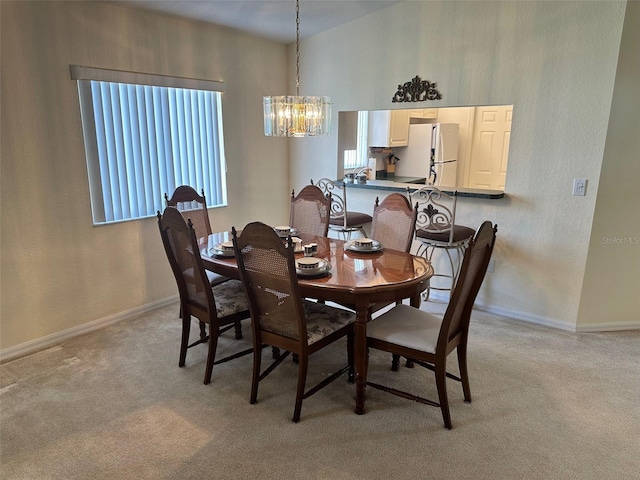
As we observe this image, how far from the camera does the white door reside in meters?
5.21

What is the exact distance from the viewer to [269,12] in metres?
3.62

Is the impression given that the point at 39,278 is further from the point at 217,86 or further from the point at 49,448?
the point at 217,86

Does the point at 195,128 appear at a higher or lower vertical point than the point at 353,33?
lower

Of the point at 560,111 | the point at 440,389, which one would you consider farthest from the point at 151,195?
the point at 560,111

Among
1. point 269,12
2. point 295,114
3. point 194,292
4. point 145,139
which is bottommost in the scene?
point 194,292

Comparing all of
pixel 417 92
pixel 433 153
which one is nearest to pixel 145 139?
pixel 417 92

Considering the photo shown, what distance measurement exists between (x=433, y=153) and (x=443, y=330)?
11.6 feet

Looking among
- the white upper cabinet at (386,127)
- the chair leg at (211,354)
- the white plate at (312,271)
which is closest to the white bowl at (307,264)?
the white plate at (312,271)

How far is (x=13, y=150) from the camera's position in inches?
109

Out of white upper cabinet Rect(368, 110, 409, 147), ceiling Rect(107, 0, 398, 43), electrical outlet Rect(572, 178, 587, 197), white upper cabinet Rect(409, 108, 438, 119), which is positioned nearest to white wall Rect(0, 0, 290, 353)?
ceiling Rect(107, 0, 398, 43)

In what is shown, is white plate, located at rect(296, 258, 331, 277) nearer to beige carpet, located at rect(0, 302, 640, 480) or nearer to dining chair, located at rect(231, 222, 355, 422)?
dining chair, located at rect(231, 222, 355, 422)

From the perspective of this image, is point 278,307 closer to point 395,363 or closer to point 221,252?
point 221,252

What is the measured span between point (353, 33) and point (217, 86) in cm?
138

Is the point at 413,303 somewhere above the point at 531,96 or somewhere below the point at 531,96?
below
